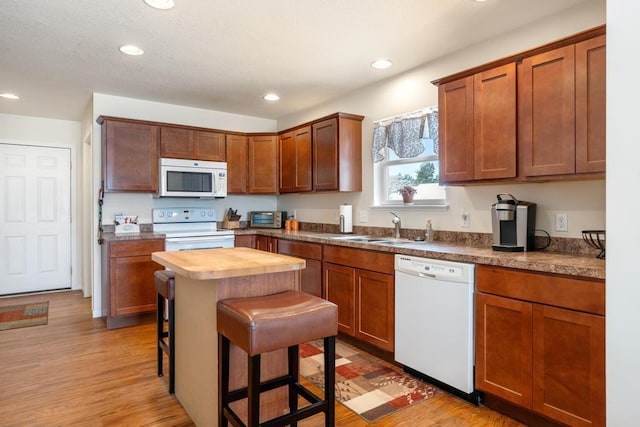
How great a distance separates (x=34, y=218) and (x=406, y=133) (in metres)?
5.01

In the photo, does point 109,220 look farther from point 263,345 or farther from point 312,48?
point 263,345

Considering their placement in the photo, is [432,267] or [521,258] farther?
[432,267]

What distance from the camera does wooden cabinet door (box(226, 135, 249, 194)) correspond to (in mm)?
4758

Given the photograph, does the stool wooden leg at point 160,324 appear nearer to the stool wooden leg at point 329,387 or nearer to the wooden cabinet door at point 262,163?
the stool wooden leg at point 329,387

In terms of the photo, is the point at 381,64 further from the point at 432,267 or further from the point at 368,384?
the point at 368,384

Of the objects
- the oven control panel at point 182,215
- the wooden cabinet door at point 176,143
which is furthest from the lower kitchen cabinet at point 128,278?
the wooden cabinet door at point 176,143

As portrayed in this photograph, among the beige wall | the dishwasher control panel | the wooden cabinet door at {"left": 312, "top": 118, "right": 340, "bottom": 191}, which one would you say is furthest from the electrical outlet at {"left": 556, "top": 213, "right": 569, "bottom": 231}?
A: the wooden cabinet door at {"left": 312, "top": 118, "right": 340, "bottom": 191}

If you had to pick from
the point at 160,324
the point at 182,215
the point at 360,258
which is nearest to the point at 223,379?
the point at 160,324

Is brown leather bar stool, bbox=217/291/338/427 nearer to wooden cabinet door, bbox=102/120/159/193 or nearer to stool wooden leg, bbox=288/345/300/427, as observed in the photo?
stool wooden leg, bbox=288/345/300/427

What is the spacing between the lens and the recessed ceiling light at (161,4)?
2275 millimetres

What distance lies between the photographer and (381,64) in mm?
3289

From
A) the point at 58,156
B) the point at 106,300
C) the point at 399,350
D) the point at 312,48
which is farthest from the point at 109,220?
the point at 399,350

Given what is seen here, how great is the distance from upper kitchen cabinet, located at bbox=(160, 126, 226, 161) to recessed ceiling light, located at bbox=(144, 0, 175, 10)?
205cm

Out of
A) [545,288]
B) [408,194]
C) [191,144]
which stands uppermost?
[191,144]
